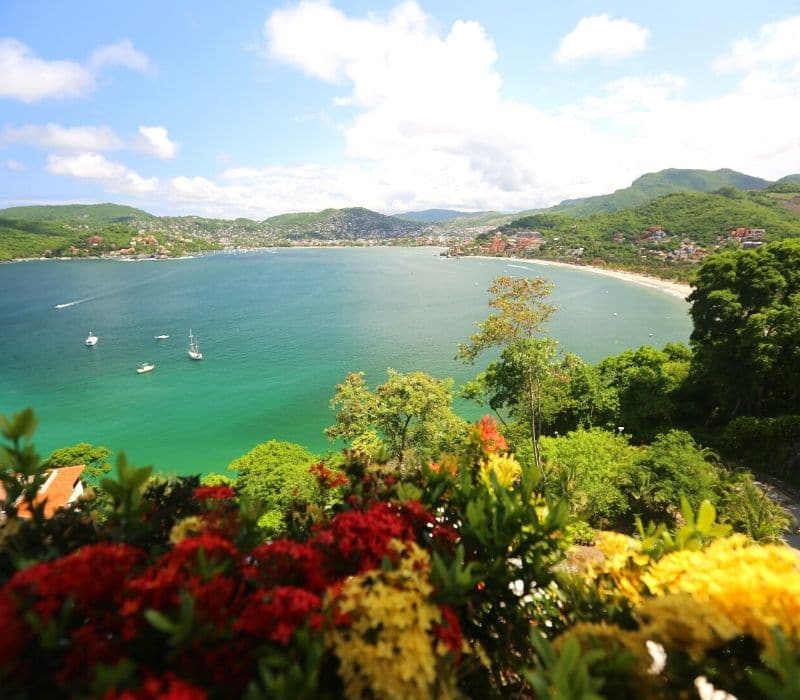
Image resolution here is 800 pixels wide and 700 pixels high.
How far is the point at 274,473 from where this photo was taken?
13070 mm

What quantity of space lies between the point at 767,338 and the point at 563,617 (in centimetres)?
1440

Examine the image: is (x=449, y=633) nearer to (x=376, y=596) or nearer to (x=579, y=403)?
(x=376, y=596)

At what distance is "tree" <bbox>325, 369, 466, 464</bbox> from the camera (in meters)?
12.5

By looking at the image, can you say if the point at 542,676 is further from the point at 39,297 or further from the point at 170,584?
the point at 39,297

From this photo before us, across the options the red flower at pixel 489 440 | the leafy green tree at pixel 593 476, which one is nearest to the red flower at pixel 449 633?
the red flower at pixel 489 440

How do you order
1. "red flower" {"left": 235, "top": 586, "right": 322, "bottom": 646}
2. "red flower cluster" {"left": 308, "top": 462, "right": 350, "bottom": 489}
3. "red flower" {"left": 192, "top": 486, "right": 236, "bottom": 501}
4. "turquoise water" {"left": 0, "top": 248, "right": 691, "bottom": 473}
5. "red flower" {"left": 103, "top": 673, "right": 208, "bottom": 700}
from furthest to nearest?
"turquoise water" {"left": 0, "top": 248, "right": 691, "bottom": 473}
"red flower cluster" {"left": 308, "top": 462, "right": 350, "bottom": 489}
"red flower" {"left": 192, "top": 486, "right": 236, "bottom": 501}
"red flower" {"left": 235, "top": 586, "right": 322, "bottom": 646}
"red flower" {"left": 103, "top": 673, "right": 208, "bottom": 700}

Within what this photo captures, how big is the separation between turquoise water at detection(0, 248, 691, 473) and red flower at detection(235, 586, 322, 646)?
1996 cm

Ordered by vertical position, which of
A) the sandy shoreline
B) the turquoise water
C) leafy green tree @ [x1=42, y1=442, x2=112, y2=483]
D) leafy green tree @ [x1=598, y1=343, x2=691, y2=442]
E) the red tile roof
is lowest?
the turquoise water

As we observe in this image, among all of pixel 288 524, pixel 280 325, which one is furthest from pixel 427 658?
pixel 280 325

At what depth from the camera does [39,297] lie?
2474 inches

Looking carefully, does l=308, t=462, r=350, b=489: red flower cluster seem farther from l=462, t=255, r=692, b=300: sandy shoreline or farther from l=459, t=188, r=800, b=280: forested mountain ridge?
l=459, t=188, r=800, b=280: forested mountain ridge

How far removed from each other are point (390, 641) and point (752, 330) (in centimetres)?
1635

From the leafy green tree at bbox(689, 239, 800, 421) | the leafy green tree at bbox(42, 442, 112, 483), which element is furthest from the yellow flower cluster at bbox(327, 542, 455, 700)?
the leafy green tree at bbox(42, 442, 112, 483)

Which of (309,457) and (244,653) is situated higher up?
(244,653)
